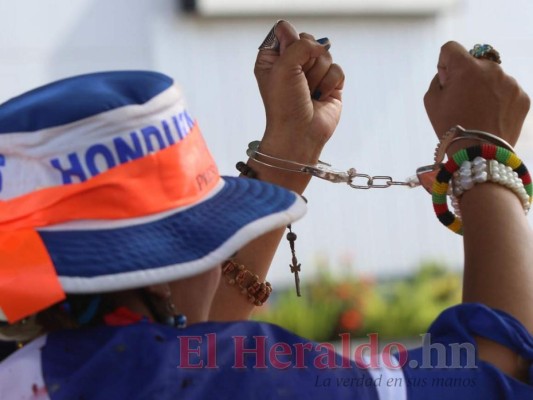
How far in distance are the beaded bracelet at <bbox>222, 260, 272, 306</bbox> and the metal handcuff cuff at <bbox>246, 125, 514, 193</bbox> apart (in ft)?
0.63

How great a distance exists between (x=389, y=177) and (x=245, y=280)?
1.02 feet

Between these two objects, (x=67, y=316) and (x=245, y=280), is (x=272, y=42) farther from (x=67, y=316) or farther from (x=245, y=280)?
(x=67, y=316)

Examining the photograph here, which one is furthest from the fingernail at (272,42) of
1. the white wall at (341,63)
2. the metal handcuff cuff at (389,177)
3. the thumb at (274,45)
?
the white wall at (341,63)

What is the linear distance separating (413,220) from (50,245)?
4930 mm

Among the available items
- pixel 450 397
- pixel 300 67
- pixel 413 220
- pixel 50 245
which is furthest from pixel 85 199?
pixel 413 220

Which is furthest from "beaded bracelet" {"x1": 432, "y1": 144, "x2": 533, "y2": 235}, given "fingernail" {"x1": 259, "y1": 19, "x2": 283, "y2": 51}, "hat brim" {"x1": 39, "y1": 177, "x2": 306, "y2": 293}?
"fingernail" {"x1": 259, "y1": 19, "x2": 283, "y2": 51}

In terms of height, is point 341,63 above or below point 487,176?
above

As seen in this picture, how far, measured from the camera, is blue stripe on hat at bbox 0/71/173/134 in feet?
3.53

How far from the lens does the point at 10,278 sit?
1045mm

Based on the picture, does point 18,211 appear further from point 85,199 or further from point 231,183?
point 231,183

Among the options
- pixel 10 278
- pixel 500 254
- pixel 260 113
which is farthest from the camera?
pixel 260 113

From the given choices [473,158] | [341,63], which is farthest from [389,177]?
[341,63]

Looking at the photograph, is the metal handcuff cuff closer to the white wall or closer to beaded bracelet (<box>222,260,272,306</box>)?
beaded bracelet (<box>222,260,272,306</box>)

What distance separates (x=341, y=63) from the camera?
5.65 m
